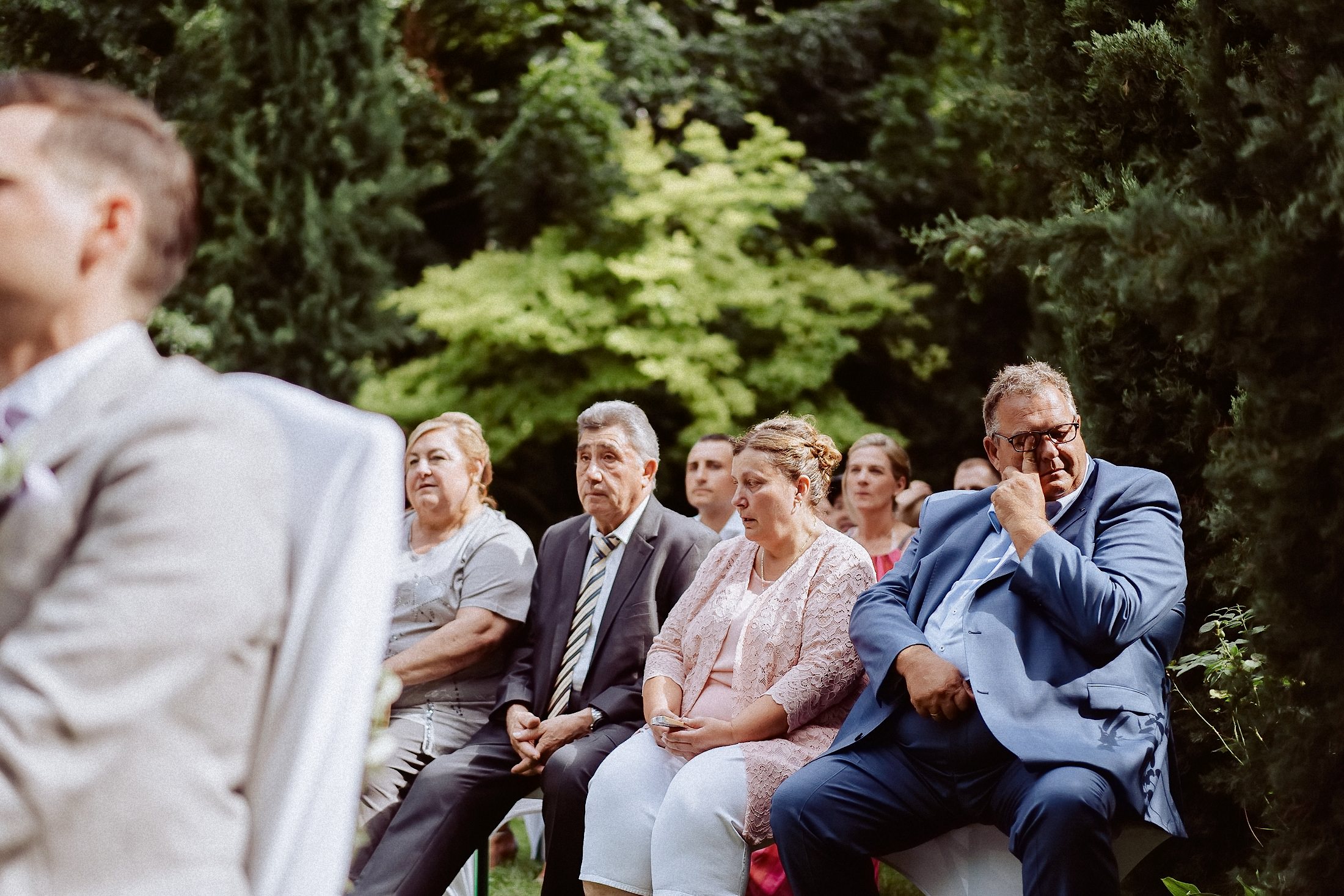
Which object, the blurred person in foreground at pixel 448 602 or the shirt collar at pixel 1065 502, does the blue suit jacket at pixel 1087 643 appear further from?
the blurred person in foreground at pixel 448 602

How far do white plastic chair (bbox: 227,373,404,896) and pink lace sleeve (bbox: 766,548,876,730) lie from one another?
2283mm

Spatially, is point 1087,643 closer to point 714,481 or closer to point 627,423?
point 627,423

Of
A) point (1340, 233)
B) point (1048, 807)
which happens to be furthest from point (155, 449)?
point (1048, 807)

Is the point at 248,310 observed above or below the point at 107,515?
below

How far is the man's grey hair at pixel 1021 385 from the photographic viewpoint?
3500 millimetres

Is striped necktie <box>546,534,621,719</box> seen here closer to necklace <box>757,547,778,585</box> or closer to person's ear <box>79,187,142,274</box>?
necklace <box>757,547,778,585</box>

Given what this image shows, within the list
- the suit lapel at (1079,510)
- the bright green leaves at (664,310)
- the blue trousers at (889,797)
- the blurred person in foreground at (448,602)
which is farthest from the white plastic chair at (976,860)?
the bright green leaves at (664,310)

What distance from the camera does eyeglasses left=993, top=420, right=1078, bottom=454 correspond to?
135 inches

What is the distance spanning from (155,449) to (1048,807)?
7.34 feet

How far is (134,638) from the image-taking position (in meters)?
1.18

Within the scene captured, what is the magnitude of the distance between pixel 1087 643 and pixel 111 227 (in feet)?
8.00

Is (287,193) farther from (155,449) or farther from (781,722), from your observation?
(155,449)

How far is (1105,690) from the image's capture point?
3.05 meters

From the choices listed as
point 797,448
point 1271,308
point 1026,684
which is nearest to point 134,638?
point 1271,308
